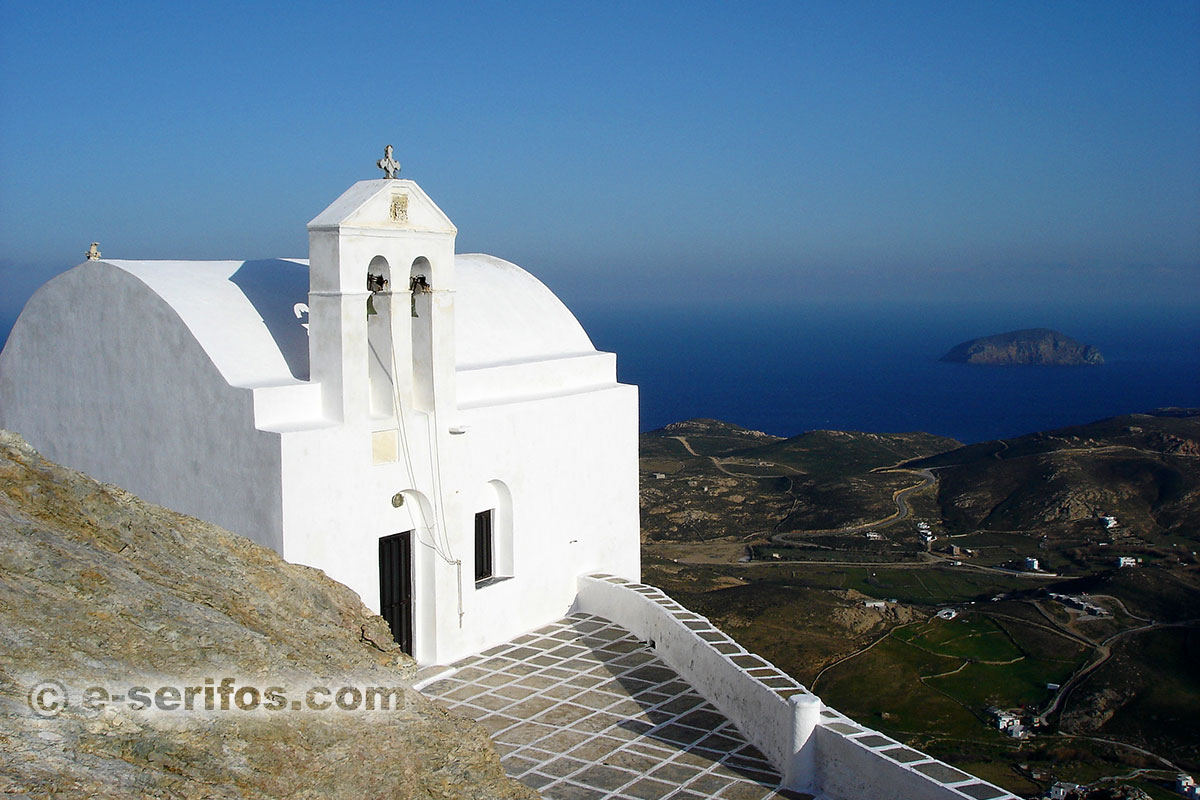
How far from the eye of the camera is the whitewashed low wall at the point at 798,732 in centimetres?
772

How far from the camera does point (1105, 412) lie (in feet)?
418

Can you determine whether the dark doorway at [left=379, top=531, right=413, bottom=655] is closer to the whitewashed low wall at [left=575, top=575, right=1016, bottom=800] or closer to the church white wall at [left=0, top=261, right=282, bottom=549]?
the church white wall at [left=0, top=261, right=282, bottom=549]

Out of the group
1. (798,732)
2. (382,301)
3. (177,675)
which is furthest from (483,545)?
(177,675)

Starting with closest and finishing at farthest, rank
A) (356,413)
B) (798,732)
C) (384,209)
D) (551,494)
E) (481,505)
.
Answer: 1. (798,732)
2. (356,413)
3. (384,209)
4. (481,505)
5. (551,494)

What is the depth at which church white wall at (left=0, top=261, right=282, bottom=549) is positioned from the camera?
32.8 ft

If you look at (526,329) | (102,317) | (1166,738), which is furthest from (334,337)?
(1166,738)

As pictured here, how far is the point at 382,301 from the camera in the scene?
1095cm

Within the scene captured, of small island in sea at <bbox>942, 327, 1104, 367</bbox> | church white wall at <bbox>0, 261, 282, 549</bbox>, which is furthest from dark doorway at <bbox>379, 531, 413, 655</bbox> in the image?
small island in sea at <bbox>942, 327, 1104, 367</bbox>

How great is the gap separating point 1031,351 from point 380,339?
19226 cm

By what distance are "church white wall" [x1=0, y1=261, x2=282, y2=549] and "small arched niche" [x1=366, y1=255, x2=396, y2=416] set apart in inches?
62.5

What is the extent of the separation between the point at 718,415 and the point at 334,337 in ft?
376

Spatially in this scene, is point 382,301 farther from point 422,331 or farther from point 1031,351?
point 1031,351

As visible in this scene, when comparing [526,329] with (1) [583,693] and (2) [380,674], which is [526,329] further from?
(2) [380,674]

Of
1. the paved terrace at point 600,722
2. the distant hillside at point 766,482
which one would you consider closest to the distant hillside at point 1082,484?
the distant hillside at point 766,482
